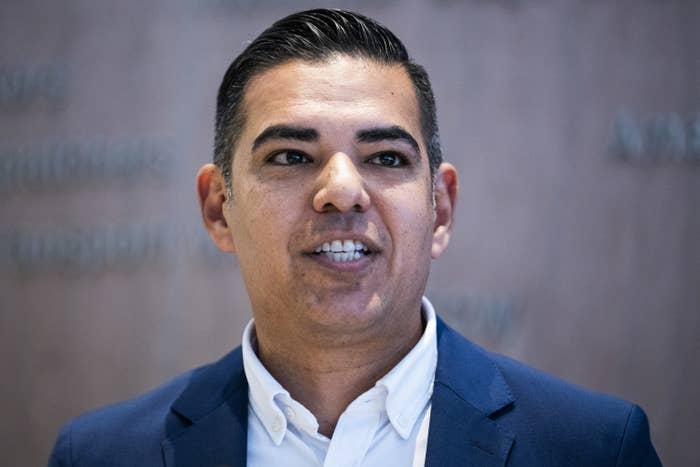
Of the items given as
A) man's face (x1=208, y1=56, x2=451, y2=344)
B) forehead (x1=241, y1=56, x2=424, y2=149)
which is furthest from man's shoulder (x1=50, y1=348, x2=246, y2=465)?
forehead (x1=241, y1=56, x2=424, y2=149)

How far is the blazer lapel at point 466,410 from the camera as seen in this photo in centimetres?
167

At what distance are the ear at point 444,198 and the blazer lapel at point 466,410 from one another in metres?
0.28

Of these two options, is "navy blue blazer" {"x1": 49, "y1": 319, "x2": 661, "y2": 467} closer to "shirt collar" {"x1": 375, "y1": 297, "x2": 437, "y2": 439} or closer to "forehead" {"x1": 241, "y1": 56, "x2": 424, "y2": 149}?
"shirt collar" {"x1": 375, "y1": 297, "x2": 437, "y2": 439}

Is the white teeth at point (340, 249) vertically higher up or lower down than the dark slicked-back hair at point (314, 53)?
lower down

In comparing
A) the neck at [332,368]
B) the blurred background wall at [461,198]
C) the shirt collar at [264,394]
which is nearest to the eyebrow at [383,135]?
the neck at [332,368]

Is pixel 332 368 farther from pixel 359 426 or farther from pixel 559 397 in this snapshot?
pixel 559 397

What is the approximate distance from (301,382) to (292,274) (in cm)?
30

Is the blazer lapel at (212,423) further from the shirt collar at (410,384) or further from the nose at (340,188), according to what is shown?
the nose at (340,188)

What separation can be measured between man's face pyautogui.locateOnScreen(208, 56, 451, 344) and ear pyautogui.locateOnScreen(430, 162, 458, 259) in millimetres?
148

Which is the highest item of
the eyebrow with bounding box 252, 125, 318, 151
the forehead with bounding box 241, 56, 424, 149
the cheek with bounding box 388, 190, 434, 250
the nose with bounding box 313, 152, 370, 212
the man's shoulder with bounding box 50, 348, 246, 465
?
the forehead with bounding box 241, 56, 424, 149

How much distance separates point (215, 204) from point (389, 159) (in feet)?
1.69

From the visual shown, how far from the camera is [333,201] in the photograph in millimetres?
1646

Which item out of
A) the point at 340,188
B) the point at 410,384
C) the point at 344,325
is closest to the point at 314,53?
the point at 340,188

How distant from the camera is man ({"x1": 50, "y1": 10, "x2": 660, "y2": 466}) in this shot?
66.6 inches
